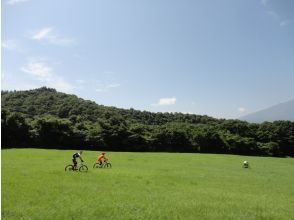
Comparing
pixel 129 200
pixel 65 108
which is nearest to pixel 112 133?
pixel 65 108

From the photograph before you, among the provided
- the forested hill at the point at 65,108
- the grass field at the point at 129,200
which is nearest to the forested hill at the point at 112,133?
the forested hill at the point at 65,108

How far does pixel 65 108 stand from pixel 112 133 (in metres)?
42.9

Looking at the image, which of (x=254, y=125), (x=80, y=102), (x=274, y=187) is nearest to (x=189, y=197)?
(x=274, y=187)

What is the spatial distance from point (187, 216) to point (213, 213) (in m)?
1.54

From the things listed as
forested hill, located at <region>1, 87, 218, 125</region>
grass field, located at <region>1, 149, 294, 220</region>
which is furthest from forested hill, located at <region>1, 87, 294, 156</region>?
grass field, located at <region>1, 149, 294, 220</region>

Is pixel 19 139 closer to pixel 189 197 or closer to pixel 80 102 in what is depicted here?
pixel 80 102

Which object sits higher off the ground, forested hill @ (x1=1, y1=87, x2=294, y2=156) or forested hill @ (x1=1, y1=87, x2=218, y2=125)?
forested hill @ (x1=1, y1=87, x2=218, y2=125)

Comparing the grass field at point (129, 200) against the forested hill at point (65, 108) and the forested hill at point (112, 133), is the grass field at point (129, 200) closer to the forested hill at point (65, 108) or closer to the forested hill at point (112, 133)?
the forested hill at point (112, 133)

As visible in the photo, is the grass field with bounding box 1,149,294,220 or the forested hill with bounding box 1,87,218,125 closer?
the grass field with bounding box 1,149,294,220

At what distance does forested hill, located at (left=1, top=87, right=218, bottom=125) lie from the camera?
414 feet

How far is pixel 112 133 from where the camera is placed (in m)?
94.4

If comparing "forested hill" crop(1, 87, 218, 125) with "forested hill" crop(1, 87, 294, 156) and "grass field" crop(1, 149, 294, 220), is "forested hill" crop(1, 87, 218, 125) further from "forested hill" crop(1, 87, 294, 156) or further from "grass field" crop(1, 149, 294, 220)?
"grass field" crop(1, 149, 294, 220)

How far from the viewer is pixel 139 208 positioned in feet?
58.5

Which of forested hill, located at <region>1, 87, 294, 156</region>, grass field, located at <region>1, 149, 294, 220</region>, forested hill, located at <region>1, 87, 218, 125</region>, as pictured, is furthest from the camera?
forested hill, located at <region>1, 87, 218, 125</region>
